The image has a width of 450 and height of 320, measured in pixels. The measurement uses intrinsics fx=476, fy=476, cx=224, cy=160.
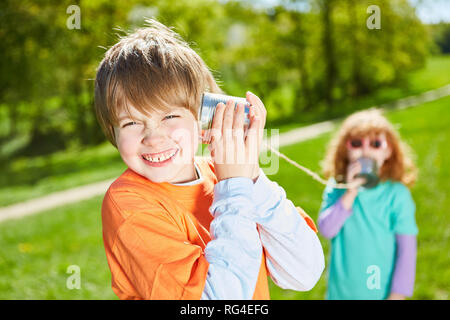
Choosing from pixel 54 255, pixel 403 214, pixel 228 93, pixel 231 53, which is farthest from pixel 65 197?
pixel 231 53

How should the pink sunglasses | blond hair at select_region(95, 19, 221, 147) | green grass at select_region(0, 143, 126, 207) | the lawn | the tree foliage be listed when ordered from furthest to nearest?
1. the tree foliage
2. green grass at select_region(0, 143, 126, 207)
3. the lawn
4. the pink sunglasses
5. blond hair at select_region(95, 19, 221, 147)

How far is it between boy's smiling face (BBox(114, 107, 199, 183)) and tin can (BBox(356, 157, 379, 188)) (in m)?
1.54

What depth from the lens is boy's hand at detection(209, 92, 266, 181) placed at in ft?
3.68

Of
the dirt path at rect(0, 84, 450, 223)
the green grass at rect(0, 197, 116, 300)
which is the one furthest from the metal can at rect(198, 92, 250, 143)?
the dirt path at rect(0, 84, 450, 223)

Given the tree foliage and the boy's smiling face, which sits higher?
the tree foliage

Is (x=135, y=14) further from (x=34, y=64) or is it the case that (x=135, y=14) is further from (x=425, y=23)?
(x=425, y=23)

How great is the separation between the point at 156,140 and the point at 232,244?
33cm

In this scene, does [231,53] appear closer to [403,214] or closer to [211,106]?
[403,214]

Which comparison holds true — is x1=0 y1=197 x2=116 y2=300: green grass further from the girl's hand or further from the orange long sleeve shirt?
the orange long sleeve shirt

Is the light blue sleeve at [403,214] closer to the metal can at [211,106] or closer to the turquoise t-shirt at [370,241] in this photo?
the turquoise t-shirt at [370,241]

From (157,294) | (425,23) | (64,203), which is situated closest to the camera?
(157,294)

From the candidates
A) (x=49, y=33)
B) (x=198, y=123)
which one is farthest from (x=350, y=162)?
(x=49, y=33)
